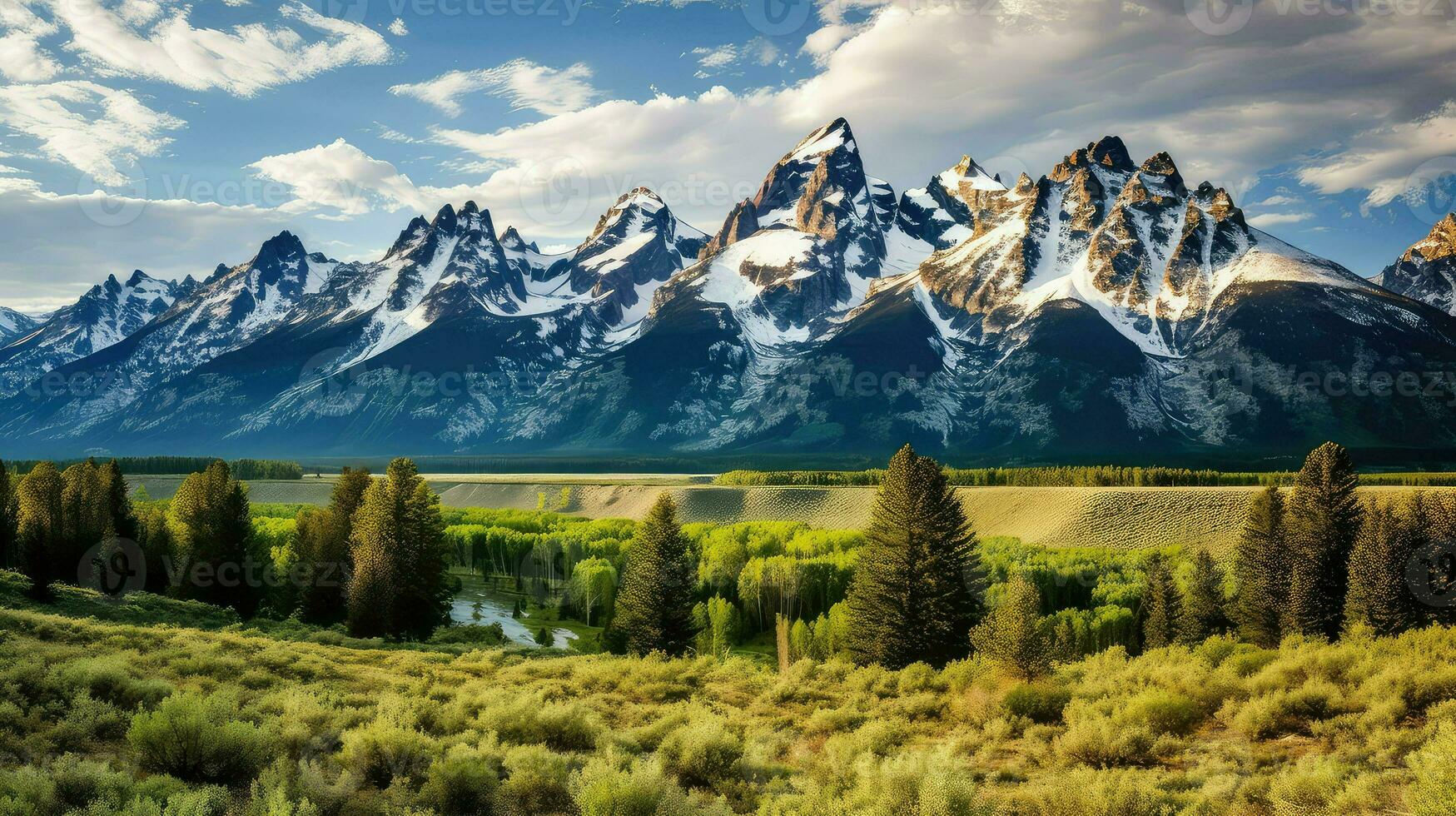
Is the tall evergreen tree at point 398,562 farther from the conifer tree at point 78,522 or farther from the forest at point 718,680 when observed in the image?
the conifer tree at point 78,522

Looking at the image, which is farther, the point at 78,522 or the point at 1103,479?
the point at 1103,479

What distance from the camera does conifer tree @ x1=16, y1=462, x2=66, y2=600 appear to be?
171 feet

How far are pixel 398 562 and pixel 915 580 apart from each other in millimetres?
33094

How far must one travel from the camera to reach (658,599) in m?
47.5

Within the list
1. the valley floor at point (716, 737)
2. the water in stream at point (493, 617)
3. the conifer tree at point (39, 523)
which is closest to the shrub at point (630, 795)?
the valley floor at point (716, 737)

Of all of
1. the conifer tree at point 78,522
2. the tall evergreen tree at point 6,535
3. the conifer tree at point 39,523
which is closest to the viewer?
the conifer tree at point 39,523

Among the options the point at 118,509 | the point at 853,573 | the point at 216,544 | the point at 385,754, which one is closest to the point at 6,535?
the point at 118,509

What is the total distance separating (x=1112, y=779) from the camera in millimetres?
14961

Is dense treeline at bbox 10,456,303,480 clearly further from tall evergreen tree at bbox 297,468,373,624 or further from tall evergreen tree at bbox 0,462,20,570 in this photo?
tall evergreen tree at bbox 297,468,373,624

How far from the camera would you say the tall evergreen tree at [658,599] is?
47281mm

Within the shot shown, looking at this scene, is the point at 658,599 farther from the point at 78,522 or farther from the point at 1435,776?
the point at 78,522

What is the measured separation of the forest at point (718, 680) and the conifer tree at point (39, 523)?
245 millimetres

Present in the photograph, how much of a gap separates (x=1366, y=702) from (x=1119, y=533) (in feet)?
233

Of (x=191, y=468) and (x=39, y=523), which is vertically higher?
(x=39, y=523)
